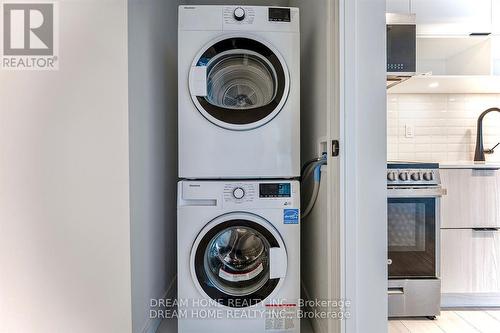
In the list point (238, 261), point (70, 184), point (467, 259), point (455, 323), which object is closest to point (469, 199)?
point (467, 259)

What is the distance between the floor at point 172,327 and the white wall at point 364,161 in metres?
0.55

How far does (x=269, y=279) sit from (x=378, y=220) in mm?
604

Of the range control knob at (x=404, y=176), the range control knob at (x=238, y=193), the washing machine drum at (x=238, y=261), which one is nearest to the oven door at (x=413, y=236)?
the range control knob at (x=404, y=176)

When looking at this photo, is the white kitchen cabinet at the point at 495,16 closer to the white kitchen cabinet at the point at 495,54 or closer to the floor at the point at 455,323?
the white kitchen cabinet at the point at 495,54

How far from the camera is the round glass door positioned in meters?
1.56

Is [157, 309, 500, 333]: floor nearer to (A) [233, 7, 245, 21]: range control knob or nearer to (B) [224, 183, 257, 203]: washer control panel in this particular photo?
(B) [224, 183, 257, 203]: washer control panel

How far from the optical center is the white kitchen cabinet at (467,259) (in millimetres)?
2102

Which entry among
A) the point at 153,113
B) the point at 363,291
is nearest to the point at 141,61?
the point at 153,113

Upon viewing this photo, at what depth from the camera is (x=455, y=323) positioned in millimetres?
1956

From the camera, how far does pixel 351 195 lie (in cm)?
124

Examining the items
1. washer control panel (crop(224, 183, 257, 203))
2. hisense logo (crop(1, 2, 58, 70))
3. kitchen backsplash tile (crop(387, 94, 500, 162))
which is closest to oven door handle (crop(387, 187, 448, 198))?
kitchen backsplash tile (crop(387, 94, 500, 162))

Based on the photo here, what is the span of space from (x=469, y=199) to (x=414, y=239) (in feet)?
1.54

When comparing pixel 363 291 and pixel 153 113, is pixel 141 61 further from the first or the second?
pixel 363 291

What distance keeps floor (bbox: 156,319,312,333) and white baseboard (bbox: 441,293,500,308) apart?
39.1 inches
